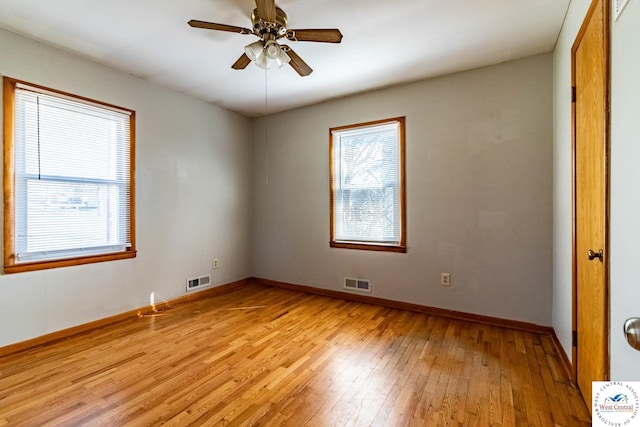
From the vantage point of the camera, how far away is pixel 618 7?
117 cm

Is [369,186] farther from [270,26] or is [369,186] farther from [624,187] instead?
[624,187]

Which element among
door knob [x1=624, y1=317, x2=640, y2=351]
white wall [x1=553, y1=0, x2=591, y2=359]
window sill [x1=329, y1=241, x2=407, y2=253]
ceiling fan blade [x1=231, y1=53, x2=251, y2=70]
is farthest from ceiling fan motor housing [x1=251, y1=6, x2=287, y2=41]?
window sill [x1=329, y1=241, x2=407, y2=253]

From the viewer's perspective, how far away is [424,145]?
3.14 meters

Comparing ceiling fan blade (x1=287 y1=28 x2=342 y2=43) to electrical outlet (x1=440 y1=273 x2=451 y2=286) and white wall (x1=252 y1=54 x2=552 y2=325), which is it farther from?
electrical outlet (x1=440 y1=273 x2=451 y2=286)

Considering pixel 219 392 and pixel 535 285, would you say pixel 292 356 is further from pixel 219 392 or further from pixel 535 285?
pixel 535 285

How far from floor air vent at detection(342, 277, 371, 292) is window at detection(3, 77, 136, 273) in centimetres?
249

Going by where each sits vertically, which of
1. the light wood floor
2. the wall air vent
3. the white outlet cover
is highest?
the white outlet cover

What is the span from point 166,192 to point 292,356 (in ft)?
7.94

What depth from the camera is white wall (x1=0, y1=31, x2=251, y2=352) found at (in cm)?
241

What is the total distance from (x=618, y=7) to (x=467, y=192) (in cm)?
188

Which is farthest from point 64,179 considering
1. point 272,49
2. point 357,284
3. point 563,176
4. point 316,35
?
point 563,176

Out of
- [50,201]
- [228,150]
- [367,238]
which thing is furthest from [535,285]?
[50,201]

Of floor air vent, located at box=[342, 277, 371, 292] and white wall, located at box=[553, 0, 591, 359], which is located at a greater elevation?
white wall, located at box=[553, 0, 591, 359]

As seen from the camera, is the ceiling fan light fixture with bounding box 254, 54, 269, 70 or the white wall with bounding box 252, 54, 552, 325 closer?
the ceiling fan light fixture with bounding box 254, 54, 269, 70
